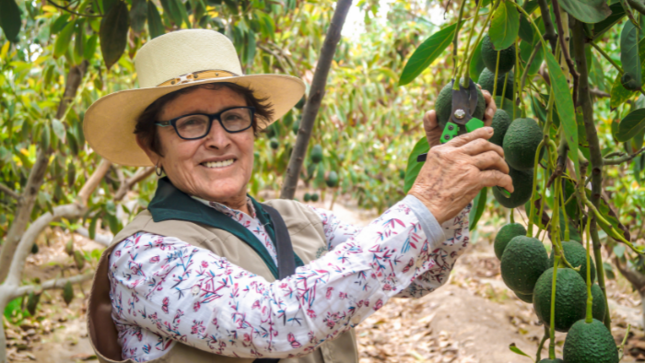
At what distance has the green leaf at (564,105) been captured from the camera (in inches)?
25.2

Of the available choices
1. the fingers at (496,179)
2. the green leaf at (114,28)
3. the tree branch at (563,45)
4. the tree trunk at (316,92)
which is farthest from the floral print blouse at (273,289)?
the tree trunk at (316,92)

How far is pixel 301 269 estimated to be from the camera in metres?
0.93

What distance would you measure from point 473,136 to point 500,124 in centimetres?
8

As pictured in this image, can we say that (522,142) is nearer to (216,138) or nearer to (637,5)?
(637,5)

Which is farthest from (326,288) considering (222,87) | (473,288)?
(473,288)

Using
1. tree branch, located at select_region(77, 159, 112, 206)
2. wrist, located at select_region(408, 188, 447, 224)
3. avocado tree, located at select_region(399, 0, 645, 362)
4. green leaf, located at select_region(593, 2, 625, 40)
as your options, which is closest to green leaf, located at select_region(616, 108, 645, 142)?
avocado tree, located at select_region(399, 0, 645, 362)

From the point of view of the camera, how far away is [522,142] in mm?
771

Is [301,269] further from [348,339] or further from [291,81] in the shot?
[291,81]

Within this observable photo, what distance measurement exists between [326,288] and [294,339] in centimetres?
11

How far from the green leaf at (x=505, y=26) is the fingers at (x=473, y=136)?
0.13 metres

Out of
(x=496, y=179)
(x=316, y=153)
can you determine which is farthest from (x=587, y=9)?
(x=316, y=153)

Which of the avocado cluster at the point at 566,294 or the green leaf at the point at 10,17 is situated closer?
the avocado cluster at the point at 566,294

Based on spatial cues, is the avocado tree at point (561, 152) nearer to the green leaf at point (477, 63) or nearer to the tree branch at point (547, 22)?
the tree branch at point (547, 22)

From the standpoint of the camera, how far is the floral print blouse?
2.86ft
